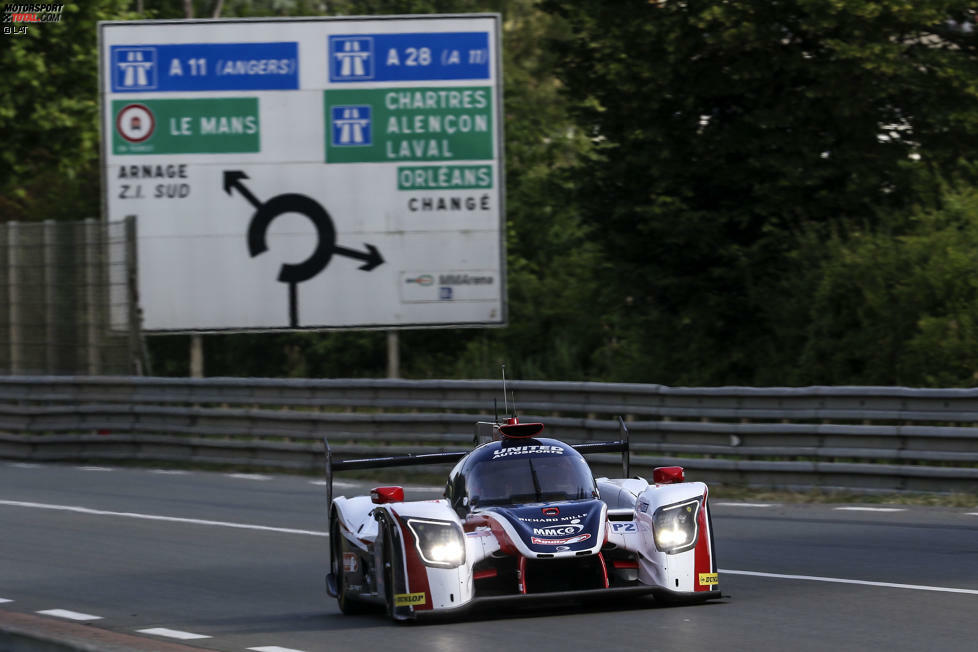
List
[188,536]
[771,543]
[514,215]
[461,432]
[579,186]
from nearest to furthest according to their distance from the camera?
1. [771,543]
2. [188,536]
3. [461,432]
4. [579,186]
5. [514,215]

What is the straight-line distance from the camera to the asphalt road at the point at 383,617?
27.6ft

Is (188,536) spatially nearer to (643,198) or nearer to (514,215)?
(643,198)

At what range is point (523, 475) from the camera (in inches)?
370

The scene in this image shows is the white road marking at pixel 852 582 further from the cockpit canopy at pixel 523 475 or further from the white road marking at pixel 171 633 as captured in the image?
the white road marking at pixel 171 633

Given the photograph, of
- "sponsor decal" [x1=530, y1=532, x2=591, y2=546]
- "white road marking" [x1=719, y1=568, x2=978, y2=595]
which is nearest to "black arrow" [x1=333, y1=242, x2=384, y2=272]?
"white road marking" [x1=719, y1=568, x2=978, y2=595]

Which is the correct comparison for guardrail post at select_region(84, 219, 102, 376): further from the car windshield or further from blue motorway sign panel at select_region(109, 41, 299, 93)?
the car windshield

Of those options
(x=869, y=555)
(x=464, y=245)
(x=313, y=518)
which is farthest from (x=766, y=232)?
(x=869, y=555)

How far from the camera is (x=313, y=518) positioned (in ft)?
50.8

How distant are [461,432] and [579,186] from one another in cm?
715

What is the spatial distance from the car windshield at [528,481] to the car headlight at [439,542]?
0.52m

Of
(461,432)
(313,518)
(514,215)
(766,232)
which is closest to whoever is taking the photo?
(313,518)

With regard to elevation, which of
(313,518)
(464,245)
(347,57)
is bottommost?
(313,518)

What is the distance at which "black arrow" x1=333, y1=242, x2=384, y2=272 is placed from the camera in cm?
2375

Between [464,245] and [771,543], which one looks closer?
[771,543]
